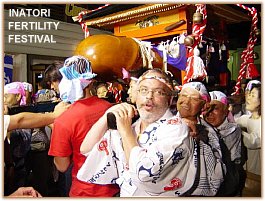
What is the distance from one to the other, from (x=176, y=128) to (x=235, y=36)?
503mm

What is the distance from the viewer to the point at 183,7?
3.42ft

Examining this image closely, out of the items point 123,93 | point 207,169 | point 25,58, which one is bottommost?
point 207,169

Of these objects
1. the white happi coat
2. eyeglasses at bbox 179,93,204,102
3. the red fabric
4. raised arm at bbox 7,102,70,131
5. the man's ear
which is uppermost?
the red fabric

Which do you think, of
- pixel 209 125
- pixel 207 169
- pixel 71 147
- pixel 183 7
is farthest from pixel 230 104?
pixel 71 147

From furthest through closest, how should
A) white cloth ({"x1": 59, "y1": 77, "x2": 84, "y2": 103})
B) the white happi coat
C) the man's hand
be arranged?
the man's hand → white cloth ({"x1": 59, "y1": 77, "x2": 84, "y2": 103}) → the white happi coat

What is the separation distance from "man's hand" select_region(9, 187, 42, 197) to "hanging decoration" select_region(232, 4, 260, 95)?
0.80 m

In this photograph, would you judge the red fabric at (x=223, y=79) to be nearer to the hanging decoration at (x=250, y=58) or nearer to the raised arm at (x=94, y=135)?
the hanging decoration at (x=250, y=58)

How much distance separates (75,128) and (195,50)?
494mm

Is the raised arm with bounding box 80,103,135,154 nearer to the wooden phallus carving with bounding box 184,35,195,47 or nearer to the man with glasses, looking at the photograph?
the man with glasses

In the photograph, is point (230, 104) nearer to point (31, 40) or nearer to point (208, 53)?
point (208, 53)

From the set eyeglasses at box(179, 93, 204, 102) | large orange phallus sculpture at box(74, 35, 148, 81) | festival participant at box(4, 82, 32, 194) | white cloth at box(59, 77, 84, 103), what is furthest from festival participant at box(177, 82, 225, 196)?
festival participant at box(4, 82, 32, 194)

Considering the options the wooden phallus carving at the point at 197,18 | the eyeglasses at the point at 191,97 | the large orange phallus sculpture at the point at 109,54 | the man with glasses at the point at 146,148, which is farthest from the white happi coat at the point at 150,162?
the wooden phallus carving at the point at 197,18

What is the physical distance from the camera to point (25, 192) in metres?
1.06

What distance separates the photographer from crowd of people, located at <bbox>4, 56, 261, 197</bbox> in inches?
36.4
